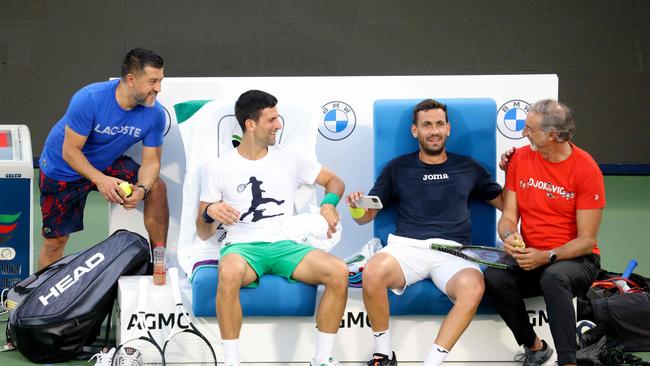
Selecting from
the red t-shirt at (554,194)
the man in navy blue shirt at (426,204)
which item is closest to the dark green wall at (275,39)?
the man in navy blue shirt at (426,204)

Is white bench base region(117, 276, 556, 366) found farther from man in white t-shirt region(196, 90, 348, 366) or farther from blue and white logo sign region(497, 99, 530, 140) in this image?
blue and white logo sign region(497, 99, 530, 140)

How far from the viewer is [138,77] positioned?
541cm

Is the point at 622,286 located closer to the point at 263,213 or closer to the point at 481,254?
the point at 481,254

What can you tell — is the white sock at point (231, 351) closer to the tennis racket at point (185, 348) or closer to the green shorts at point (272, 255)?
the tennis racket at point (185, 348)

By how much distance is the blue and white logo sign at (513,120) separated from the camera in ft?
19.5

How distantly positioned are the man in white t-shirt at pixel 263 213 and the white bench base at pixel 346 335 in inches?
9.6

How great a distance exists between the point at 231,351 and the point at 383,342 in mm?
670

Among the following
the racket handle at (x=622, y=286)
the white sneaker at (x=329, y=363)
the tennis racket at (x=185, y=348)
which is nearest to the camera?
the white sneaker at (x=329, y=363)

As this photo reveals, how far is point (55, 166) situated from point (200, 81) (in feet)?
2.97

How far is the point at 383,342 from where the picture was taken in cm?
472

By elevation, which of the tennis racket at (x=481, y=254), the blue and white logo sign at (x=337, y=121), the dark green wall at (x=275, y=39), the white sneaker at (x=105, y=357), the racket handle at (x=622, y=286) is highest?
the dark green wall at (x=275, y=39)

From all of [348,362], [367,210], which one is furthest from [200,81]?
[348,362]

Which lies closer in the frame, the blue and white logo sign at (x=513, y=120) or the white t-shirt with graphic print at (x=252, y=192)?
the white t-shirt with graphic print at (x=252, y=192)

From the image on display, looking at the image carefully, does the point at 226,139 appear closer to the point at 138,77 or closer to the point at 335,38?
the point at 138,77
